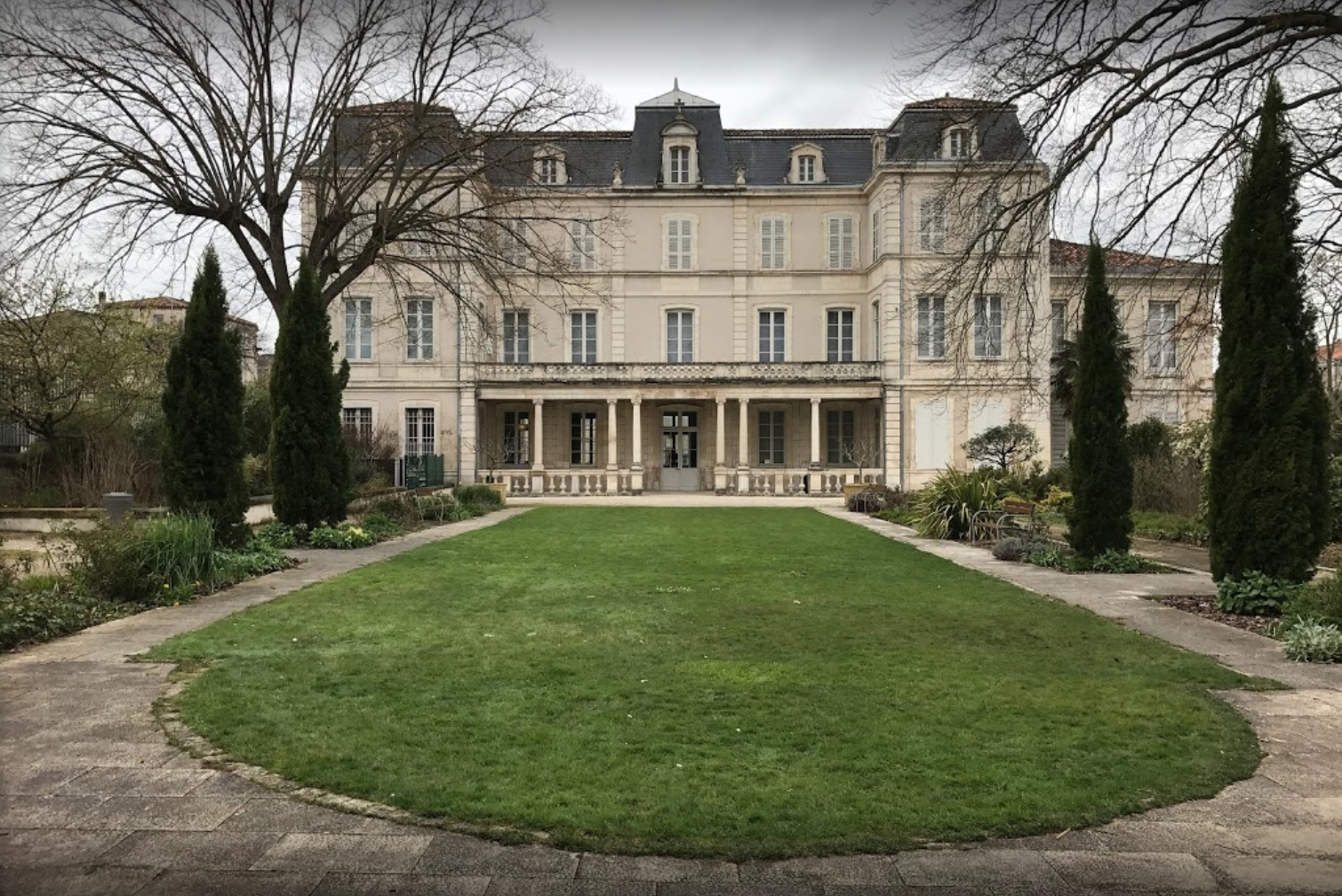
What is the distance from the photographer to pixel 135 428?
22344 millimetres

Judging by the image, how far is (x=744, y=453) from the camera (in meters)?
34.4

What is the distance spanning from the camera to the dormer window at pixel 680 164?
1444 inches

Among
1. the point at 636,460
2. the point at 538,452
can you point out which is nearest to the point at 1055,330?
the point at 636,460

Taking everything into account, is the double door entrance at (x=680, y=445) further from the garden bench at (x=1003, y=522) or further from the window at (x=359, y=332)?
the garden bench at (x=1003, y=522)

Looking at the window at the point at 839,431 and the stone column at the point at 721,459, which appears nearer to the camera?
the stone column at the point at 721,459

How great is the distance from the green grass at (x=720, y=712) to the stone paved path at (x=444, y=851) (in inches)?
6.8

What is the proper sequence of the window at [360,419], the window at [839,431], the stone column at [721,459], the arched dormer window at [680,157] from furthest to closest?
the window at [839,431], the arched dormer window at [680,157], the window at [360,419], the stone column at [721,459]

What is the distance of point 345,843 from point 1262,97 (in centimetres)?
1141

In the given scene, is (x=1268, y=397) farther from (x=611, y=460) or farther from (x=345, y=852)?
(x=611, y=460)

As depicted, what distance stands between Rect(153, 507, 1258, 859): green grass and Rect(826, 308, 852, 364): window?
26954 millimetres

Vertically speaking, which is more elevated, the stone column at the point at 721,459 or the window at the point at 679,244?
the window at the point at 679,244

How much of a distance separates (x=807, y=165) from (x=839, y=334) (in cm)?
688

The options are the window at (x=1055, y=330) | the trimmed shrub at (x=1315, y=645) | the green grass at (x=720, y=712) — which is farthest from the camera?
the window at (x=1055, y=330)

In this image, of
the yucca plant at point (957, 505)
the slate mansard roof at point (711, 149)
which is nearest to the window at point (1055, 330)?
the slate mansard roof at point (711, 149)
